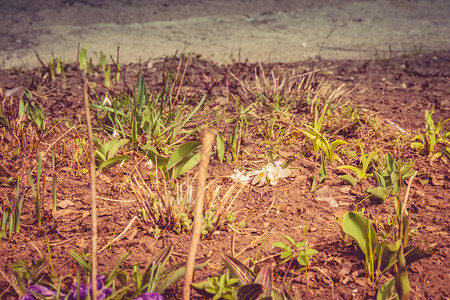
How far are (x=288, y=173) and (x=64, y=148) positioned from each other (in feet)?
4.05

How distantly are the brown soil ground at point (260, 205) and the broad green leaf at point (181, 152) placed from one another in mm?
150

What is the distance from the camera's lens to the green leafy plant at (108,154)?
2158 millimetres

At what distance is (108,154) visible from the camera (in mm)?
2234

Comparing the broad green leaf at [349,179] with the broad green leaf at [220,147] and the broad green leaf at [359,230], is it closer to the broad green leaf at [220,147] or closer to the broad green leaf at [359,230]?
the broad green leaf at [359,230]

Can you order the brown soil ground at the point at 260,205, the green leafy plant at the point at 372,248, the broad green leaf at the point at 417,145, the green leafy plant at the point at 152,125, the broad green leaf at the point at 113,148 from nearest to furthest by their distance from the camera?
the green leafy plant at the point at 372,248
the brown soil ground at the point at 260,205
the broad green leaf at the point at 113,148
the green leafy plant at the point at 152,125
the broad green leaf at the point at 417,145

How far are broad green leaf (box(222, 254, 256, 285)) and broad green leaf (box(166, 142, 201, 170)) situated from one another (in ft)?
2.59

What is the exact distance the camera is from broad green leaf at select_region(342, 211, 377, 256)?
158cm

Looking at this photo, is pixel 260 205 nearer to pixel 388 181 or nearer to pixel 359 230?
pixel 359 230

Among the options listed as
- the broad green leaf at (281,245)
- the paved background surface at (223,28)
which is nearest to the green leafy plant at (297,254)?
the broad green leaf at (281,245)

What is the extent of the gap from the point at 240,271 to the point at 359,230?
0.51 meters

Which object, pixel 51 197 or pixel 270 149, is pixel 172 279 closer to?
pixel 51 197

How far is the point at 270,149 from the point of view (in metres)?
2.51

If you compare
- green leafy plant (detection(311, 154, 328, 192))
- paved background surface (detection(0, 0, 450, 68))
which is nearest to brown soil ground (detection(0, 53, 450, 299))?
green leafy plant (detection(311, 154, 328, 192))

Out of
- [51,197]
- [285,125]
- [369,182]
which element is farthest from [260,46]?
[51,197]
